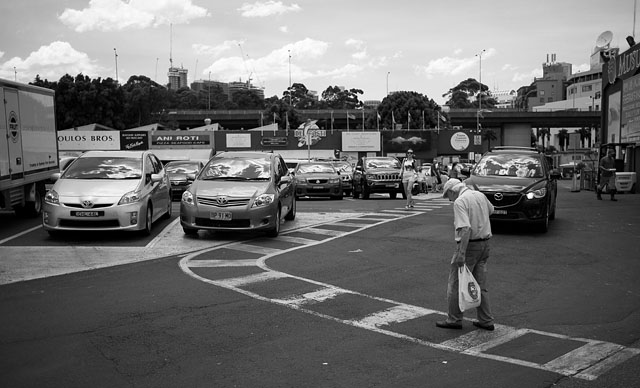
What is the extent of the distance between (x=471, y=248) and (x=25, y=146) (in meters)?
12.4

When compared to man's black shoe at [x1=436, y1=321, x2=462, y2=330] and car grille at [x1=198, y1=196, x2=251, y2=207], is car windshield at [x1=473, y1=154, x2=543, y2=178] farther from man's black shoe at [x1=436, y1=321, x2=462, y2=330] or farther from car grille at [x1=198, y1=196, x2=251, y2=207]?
man's black shoe at [x1=436, y1=321, x2=462, y2=330]

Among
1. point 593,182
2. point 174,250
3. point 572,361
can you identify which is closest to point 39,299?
point 174,250

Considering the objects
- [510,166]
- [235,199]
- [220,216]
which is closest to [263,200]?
[235,199]

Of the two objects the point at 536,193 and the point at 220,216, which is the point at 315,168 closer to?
the point at 536,193

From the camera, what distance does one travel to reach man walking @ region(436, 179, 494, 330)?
6441 mm

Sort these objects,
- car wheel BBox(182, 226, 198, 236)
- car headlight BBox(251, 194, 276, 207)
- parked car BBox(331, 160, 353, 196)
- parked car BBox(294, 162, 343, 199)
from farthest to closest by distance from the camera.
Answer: parked car BBox(331, 160, 353, 196)
parked car BBox(294, 162, 343, 199)
car wheel BBox(182, 226, 198, 236)
car headlight BBox(251, 194, 276, 207)

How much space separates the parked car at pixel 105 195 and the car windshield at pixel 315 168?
36.0ft

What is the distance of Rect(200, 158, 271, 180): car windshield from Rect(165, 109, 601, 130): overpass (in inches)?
2727

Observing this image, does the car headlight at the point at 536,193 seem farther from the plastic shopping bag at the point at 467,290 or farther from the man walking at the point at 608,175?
the man walking at the point at 608,175

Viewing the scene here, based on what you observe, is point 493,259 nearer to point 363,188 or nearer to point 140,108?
point 363,188

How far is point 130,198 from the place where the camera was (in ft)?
40.1

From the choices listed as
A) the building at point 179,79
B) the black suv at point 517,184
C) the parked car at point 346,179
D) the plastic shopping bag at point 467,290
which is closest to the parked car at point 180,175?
the parked car at point 346,179

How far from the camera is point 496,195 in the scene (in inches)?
534

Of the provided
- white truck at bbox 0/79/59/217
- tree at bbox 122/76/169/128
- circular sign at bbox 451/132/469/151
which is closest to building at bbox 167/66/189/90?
tree at bbox 122/76/169/128
